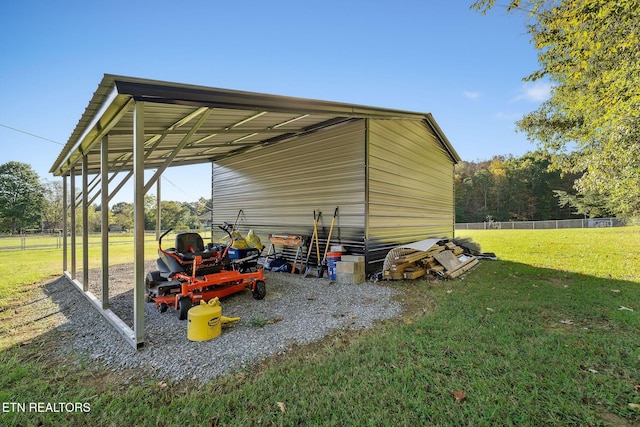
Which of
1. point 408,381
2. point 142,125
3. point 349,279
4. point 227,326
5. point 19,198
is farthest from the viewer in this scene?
point 19,198

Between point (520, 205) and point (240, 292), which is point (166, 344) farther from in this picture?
point (520, 205)

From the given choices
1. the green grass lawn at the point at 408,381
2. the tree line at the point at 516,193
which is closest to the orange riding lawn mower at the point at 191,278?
the green grass lawn at the point at 408,381

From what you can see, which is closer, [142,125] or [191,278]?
[142,125]

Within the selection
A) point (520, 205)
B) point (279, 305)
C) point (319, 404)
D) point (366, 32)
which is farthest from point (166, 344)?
point (520, 205)

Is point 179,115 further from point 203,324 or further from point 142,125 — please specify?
point 203,324

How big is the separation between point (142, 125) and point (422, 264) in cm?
623

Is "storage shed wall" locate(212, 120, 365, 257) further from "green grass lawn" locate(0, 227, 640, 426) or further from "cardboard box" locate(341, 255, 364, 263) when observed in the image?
"green grass lawn" locate(0, 227, 640, 426)

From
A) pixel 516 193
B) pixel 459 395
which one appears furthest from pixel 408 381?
pixel 516 193

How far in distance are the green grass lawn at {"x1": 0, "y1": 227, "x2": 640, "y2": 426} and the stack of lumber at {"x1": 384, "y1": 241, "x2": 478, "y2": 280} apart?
7.32ft

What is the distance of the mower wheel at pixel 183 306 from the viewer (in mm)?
3939

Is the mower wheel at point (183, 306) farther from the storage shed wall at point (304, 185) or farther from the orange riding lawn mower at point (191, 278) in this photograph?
the storage shed wall at point (304, 185)

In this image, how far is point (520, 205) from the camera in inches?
1564

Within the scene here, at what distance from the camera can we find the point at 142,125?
3.06m

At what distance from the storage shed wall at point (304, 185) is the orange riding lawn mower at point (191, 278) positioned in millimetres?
2597
